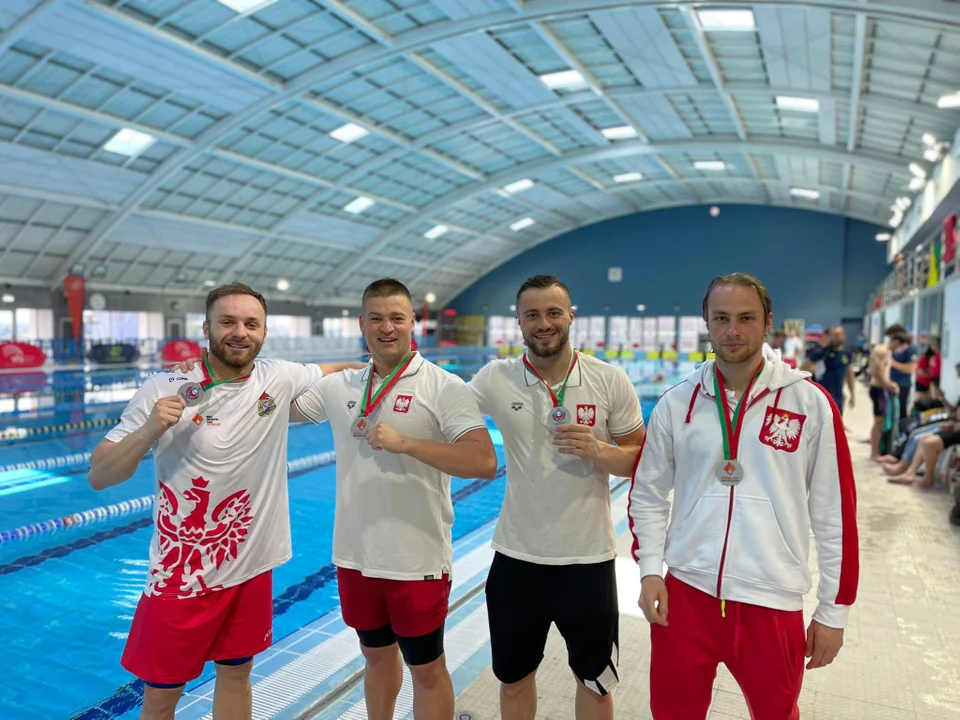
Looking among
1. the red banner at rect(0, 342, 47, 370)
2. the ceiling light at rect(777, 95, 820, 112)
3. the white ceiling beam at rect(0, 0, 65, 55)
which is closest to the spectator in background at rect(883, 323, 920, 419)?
the ceiling light at rect(777, 95, 820, 112)

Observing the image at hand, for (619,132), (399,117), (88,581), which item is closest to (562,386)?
(88,581)

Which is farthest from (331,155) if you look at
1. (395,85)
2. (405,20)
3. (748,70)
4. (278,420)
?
(278,420)

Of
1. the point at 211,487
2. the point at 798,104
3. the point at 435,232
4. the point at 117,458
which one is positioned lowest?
the point at 211,487

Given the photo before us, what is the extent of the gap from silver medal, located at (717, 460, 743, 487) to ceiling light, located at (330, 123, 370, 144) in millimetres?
18355

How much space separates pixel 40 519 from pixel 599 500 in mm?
5314

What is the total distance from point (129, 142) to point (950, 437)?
17.8m

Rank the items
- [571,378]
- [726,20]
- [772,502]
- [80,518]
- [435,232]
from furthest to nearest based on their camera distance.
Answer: [435,232]
[726,20]
[80,518]
[571,378]
[772,502]

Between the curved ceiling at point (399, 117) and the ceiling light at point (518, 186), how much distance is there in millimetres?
89

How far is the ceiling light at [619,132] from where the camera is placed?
68.2 ft

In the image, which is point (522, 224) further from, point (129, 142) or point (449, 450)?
point (449, 450)

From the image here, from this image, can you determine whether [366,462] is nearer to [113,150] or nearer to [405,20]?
[405,20]

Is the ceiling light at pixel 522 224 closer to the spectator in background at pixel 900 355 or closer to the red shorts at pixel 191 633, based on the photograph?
the spectator in background at pixel 900 355

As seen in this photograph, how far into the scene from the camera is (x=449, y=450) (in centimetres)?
196

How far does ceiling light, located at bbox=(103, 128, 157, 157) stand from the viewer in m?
16.6
